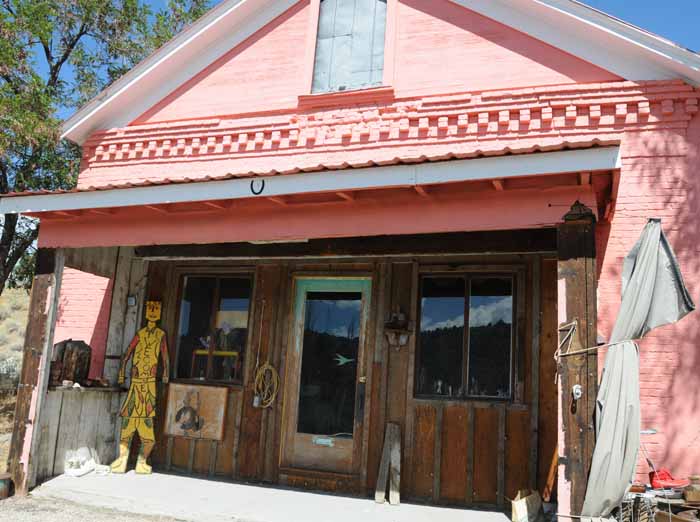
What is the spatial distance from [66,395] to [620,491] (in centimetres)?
625

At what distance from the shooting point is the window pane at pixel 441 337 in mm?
7359

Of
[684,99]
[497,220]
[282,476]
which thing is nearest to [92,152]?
[282,476]

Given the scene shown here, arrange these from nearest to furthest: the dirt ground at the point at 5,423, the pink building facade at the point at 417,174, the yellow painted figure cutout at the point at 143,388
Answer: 1. the pink building facade at the point at 417,174
2. the yellow painted figure cutout at the point at 143,388
3. the dirt ground at the point at 5,423

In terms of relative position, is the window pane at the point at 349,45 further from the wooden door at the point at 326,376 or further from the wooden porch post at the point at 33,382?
the wooden porch post at the point at 33,382

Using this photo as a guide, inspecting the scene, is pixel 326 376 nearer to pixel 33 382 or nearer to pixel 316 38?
pixel 33 382

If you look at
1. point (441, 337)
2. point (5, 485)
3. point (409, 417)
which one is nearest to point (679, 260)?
point (441, 337)

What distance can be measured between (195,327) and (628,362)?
577cm

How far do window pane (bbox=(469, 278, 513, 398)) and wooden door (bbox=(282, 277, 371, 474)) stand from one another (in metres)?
1.31

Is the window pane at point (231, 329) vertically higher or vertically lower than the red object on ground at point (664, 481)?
higher

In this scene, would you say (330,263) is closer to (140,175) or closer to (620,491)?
(140,175)

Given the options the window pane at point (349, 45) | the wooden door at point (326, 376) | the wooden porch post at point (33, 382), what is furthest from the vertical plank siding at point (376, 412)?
the window pane at point (349, 45)

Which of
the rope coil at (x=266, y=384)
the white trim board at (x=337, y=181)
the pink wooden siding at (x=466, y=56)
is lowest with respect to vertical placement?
the rope coil at (x=266, y=384)

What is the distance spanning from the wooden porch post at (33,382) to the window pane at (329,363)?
296 centimetres

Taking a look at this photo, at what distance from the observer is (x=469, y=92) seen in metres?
7.75
